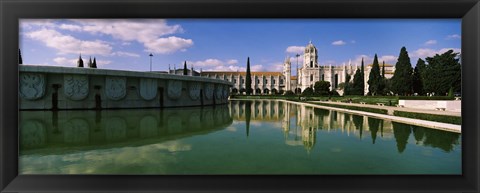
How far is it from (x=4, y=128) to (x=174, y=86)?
14.1 m

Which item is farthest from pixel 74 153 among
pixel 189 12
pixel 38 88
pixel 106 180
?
pixel 38 88

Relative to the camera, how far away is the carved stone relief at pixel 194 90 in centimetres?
1784

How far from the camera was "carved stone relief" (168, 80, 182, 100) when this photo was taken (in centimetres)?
1611

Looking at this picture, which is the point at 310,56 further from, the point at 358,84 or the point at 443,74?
the point at 443,74

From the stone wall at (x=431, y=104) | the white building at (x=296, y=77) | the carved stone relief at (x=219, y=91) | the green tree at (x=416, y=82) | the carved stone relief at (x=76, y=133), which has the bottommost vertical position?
the carved stone relief at (x=76, y=133)

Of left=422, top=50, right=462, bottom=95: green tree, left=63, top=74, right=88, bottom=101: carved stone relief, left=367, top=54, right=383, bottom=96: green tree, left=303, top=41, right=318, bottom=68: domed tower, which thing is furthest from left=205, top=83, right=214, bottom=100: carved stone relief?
left=303, top=41, right=318, bottom=68: domed tower

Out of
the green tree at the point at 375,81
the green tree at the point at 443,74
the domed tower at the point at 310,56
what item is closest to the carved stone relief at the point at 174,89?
the green tree at the point at 443,74

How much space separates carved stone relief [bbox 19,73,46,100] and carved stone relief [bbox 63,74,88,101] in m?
0.89

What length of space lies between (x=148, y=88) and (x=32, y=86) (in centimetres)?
514

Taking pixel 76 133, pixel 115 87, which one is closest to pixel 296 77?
pixel 115 87

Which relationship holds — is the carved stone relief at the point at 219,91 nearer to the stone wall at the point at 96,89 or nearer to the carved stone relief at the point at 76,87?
the stone wall at the point at 96,89

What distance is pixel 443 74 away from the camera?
84.0ft

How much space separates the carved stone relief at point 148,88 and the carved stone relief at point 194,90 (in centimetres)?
294

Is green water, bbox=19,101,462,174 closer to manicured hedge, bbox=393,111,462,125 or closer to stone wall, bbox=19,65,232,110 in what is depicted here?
manicured hedge, bbox=393,111,462,125
